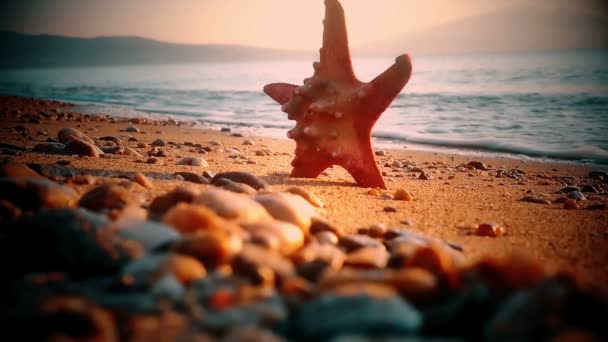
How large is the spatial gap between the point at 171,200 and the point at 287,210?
0.65m

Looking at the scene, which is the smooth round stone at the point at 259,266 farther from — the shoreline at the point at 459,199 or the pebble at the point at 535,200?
the pebble at the point at 535,200

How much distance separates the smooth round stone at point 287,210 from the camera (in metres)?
2.24

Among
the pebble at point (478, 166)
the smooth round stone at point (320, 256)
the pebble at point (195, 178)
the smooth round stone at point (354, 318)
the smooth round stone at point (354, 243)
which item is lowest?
the pebble at point (478, 166)

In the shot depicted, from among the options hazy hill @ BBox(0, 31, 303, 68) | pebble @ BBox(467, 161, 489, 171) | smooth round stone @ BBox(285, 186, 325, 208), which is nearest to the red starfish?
smooth round stone @ BBox(285, 186, 325, 208)

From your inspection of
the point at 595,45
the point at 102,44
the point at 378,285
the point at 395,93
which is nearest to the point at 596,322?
the point at 378,285

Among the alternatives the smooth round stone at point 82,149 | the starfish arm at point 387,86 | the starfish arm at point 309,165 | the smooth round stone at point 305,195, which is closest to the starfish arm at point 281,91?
the starfish arm at point 309,165

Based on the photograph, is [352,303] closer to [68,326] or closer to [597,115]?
A: [68,326]

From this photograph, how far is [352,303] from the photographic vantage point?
1.26m

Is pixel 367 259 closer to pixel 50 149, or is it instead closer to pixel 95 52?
pixel 50 149

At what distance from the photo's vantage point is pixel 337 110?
13.0 feet

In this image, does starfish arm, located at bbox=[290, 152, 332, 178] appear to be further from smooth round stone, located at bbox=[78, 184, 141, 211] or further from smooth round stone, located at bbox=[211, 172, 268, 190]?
smooth round stone, located at bbox=[78, 184, 141, 211]

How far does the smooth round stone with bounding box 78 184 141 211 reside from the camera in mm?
2213

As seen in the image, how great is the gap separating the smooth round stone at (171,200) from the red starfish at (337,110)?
6.64 feet

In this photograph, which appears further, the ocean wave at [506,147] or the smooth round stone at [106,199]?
the ocean wave at [506,147]
